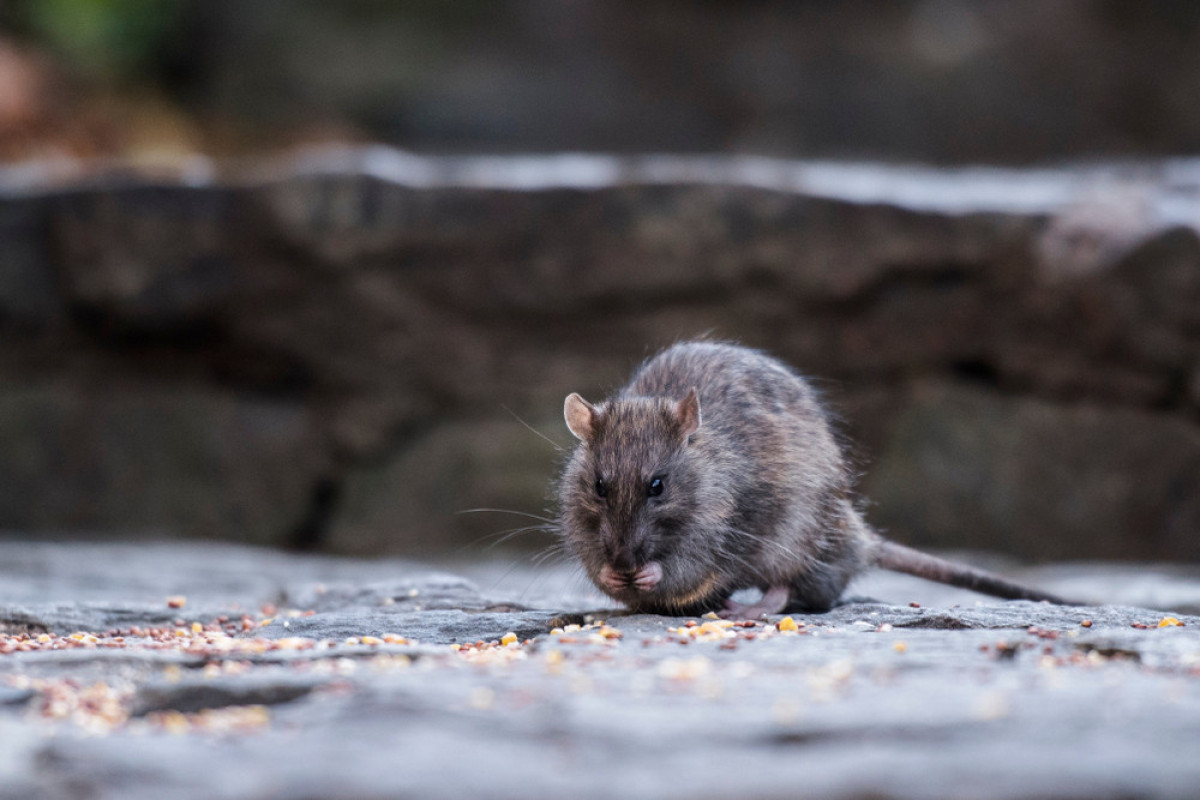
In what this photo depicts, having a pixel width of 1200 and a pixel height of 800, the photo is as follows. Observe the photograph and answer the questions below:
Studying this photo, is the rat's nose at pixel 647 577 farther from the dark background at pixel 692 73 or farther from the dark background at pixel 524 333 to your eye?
the dark background at pixel 692 73

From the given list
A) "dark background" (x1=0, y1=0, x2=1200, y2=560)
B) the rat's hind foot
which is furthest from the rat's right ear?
"dark background" (x1=0, y1=0, x2=1200, y2=560)

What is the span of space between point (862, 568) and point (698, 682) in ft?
8.87

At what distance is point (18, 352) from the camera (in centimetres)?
1002

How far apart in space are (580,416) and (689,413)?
1.61ft

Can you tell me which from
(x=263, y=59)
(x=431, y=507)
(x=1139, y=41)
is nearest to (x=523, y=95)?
(x=263, y=59)

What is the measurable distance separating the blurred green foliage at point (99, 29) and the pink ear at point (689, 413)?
567 inches

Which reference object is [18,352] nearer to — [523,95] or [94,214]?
[94,214]

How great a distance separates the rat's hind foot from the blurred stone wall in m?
4.20

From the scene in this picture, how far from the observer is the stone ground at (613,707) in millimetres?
2148

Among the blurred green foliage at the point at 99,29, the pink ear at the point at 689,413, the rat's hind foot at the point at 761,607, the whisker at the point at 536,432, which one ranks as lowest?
the rat's hind foot at the point at 761,607

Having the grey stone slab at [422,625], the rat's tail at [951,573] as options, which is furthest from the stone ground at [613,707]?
the rat's tail at [951,573]

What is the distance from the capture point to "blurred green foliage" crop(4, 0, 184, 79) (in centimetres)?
1697

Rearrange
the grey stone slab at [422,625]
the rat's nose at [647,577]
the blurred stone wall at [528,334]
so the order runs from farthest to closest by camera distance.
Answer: the blurred stone wall at [528,334] → the rat's nose at [647,577] → the grey stone slab at [422,625]

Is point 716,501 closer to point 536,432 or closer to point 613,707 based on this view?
point 536,432
